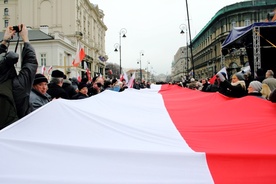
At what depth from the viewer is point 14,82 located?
3.25 meters

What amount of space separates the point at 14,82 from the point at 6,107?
324mm

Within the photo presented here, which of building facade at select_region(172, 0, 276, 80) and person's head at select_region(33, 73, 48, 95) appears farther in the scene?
building facade at select_region(172, 0, 276, 80)

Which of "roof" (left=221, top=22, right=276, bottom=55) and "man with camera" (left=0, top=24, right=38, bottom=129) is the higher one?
"roof" (left=221, top=22, right=276, bottom=55)

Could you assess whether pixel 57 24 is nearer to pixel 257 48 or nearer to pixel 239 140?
pixel 257 48

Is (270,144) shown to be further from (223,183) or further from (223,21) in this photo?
(223,21)

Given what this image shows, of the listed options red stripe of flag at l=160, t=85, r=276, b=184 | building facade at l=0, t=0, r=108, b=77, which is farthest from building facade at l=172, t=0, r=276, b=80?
red stripe of flag at l=160, t=85, r=276, b=184

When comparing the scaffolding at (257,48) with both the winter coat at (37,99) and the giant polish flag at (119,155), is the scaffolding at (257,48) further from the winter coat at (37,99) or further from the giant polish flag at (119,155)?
the winter coat at (37,99)

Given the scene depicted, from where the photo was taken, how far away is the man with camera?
10.2ft

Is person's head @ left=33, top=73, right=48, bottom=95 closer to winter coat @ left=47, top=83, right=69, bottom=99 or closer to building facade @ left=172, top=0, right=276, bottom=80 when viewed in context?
winter coat @ left=47, top=83, right=69, bottom=99

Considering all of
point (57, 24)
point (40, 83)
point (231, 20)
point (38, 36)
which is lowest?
point (40, 83)

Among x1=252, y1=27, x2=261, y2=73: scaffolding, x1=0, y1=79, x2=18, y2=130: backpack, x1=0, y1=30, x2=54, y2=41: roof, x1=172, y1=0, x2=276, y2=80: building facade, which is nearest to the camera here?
x1=0, y1=79, x2=18, y2=130: backpack

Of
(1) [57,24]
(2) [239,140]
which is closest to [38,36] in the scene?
(1) [57,24]

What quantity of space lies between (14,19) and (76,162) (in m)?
75.2

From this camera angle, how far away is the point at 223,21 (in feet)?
196
